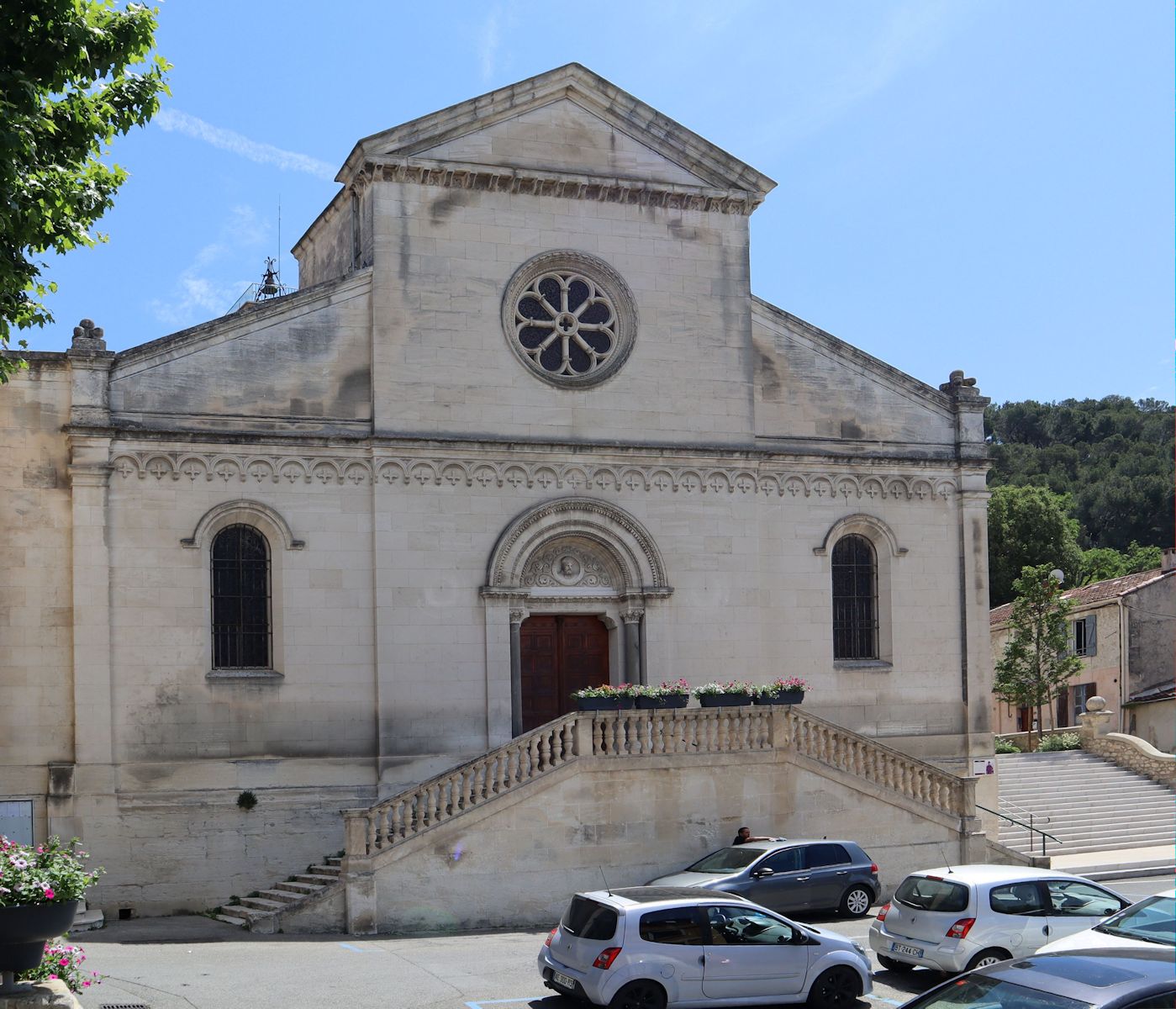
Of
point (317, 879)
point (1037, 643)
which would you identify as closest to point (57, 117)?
point (317, 879)

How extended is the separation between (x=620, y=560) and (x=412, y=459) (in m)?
4.37

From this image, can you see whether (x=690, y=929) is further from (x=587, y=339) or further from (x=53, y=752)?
(x=587, y=339)

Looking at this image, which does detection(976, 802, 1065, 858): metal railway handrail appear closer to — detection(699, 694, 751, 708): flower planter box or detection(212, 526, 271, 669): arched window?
detection(699, 694, 751, 708): flower planter box

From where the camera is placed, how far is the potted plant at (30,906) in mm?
12102

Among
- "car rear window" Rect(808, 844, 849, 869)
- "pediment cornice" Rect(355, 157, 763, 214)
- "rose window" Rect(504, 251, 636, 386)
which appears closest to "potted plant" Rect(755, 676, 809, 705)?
"car rear window" Rect(808, 844, 849, 869)

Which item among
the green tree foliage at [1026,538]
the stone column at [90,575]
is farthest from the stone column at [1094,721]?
the green tree foliage at [1026,538]

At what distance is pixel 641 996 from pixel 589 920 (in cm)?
98

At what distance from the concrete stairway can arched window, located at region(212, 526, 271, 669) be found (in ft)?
50.0

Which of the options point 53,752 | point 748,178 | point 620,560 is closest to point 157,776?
point 53,752

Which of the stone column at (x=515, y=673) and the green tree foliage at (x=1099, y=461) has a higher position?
the green tree foliage at (x=1099, y=461)

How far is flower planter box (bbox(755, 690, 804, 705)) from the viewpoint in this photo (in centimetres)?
2552

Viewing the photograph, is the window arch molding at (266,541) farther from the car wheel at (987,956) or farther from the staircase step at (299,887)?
the car wheel at (987,956)

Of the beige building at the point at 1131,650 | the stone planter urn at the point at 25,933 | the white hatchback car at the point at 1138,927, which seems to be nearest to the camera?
the stone planter urn at the point at 25,933

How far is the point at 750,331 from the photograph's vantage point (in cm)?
2927
